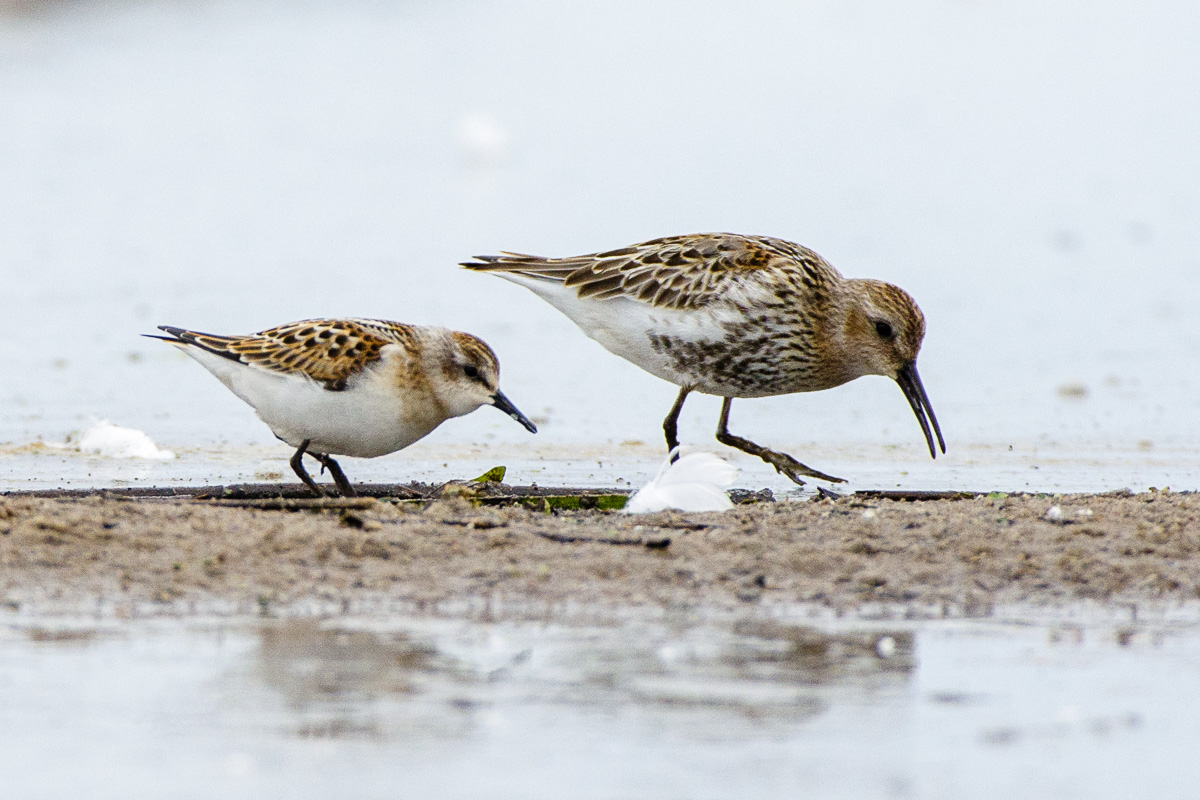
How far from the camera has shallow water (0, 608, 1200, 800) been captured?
363 cm

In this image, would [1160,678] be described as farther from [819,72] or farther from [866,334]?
[819,72]

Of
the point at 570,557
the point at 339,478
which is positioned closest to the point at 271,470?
the point at 339,478

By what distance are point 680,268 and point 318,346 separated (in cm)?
217

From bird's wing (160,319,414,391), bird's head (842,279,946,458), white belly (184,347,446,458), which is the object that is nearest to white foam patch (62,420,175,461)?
→ bird's wing (160,319,414,391)

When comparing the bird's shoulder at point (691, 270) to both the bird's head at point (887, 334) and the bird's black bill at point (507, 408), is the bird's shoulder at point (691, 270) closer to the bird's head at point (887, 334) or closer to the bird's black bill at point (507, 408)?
the bird's head at point (887, 334)

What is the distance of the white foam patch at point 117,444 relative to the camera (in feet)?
27.0

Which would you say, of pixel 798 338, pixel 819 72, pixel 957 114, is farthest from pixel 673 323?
pixel 819 72

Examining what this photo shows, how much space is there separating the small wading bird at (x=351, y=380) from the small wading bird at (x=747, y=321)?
4.03 feet

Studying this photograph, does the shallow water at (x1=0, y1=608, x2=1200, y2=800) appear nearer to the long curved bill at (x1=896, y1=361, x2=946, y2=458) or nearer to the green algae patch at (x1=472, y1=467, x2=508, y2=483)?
the green algae patch at (x1=472, y1=467, x2=508, y2=483)

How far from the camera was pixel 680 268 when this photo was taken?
8.59m

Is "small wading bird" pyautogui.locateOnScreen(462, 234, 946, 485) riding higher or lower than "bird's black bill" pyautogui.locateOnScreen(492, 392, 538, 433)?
higher

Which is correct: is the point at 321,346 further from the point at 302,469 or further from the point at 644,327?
the point at 644,327

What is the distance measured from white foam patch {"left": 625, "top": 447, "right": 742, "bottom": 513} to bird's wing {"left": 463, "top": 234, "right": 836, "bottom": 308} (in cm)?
183

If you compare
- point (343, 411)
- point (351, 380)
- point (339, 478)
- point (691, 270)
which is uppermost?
point (691, 270)
